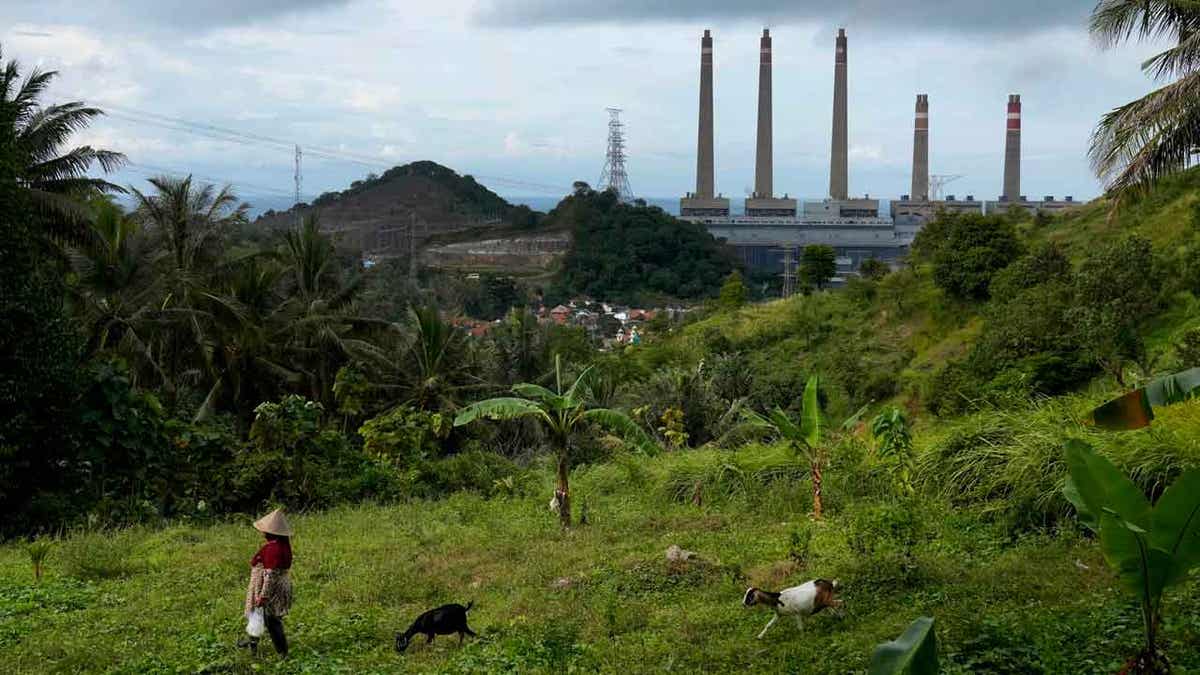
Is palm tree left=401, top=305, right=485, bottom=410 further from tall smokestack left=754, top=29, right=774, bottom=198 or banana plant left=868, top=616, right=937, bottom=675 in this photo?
tall smokestack left=754, top=29, right=774, bottom=198

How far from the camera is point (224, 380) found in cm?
2192

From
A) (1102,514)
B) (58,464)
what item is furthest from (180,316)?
(1102,514)

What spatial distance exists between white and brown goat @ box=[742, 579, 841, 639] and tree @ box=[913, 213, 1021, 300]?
2497 centimetres

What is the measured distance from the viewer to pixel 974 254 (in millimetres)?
30672

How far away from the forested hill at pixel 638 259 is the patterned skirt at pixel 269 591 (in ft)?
206

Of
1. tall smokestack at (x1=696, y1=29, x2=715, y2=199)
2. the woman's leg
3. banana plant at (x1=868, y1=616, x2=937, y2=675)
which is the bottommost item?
the woman's leg

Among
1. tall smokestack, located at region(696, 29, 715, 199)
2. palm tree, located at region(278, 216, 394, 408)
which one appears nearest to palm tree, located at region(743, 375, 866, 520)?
palm tree, located at region(278, 216, 394, 408)

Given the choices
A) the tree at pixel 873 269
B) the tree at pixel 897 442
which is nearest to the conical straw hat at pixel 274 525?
the tree at pixel 897 442

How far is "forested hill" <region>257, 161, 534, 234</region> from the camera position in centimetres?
9694

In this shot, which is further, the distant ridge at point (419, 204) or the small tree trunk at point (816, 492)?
the distant ridge at point (419, 204)

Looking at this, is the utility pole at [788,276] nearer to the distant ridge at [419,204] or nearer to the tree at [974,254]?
the tree at [974,254]

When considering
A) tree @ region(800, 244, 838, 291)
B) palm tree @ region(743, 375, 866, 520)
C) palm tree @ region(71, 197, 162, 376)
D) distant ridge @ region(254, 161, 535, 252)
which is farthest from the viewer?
distant ridge @ region(254, 161, 535, 252)

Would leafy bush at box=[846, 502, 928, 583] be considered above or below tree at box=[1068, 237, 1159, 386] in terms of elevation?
below

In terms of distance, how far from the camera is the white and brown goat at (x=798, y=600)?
21.1ft
